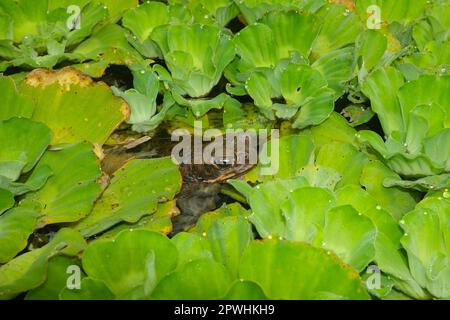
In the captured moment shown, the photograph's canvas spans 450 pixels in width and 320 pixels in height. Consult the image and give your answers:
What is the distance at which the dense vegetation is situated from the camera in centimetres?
124

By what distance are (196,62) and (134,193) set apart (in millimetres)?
458

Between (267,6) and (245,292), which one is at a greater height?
(267,6)

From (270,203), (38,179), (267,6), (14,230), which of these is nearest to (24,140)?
(38,179)

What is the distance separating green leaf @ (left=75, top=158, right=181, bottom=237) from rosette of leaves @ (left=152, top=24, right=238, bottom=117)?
221 mm

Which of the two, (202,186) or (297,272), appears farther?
(202,186)

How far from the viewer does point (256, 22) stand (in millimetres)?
1825

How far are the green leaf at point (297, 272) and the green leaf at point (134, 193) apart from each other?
13.2 inches

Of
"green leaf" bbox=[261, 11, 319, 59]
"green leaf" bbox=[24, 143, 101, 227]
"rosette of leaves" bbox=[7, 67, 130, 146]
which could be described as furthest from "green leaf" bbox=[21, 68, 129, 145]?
"green leaf" bbox=[261, 11, 319, 59]

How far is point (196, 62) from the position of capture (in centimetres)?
179

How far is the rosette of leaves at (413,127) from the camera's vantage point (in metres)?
1.46

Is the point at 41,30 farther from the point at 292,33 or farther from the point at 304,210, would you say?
the point at 304,210

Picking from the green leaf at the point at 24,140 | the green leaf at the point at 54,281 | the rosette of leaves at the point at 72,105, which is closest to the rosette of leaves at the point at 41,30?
the rosette of leaves at the point at 72,105

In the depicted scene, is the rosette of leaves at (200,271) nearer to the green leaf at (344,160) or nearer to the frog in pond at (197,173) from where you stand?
the frog in pond at (197,173)
